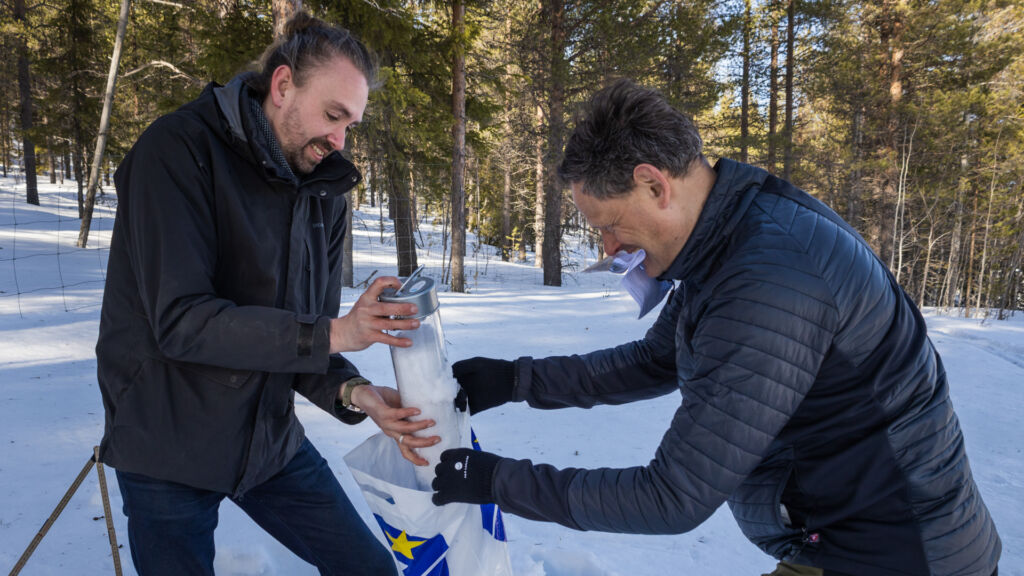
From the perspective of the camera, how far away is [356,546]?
1.83 m

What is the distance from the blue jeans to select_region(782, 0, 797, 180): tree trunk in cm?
1715

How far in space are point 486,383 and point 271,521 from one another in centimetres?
85

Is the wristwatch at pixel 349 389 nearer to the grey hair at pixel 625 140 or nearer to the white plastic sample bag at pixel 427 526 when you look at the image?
the white plastic sample bag at pixel 427 526

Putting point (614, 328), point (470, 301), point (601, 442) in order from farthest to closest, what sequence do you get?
point (470, 301) → point (614, 328) → point (601, 442)

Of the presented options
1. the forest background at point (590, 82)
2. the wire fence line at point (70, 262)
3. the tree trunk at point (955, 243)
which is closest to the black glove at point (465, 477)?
the wire fence line at point (70, 262)

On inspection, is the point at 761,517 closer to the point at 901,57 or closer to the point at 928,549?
the point at 928,549

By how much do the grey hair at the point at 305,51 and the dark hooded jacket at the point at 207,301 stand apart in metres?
0.13

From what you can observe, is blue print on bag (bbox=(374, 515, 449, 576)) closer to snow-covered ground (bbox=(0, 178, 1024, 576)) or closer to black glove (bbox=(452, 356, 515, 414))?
black glove (bbox=(452, 356, 515, 414))

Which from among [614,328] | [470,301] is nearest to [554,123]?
[470,301]

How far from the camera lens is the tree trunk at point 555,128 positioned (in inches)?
488

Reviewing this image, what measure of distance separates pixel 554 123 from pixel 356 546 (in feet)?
40.4

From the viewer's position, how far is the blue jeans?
1473mm

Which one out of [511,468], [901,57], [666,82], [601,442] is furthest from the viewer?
[666,82]

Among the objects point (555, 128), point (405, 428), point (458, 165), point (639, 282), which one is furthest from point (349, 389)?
point (555, 128)
